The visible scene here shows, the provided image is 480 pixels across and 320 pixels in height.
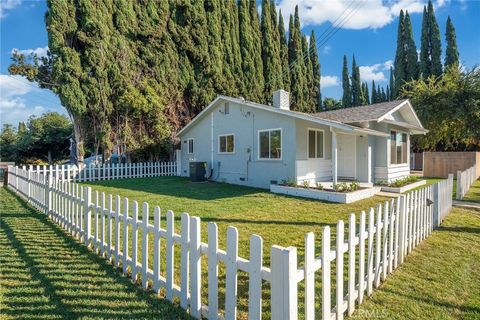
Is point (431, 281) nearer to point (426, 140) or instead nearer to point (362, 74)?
point (426, 140)

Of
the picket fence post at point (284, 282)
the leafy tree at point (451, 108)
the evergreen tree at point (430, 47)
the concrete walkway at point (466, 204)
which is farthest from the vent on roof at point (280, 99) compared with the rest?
the evergreen tree at point (430, 47)

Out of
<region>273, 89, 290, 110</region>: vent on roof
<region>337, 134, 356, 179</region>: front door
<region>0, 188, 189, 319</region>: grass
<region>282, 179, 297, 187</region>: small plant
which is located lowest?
<region>0, 188, 189, 319</region>: grass

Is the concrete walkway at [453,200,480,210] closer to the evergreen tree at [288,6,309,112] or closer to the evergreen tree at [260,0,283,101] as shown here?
the evergreen tree at [260,0,283,101]

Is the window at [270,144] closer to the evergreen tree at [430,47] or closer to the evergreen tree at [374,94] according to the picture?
the evergreen tree at [430,47]

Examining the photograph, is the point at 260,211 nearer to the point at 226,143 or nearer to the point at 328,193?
the point at 328,193

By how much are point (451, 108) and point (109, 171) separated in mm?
20998

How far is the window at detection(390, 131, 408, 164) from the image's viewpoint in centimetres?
1380

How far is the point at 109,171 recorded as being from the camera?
16.3 meters

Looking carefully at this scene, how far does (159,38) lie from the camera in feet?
68.2

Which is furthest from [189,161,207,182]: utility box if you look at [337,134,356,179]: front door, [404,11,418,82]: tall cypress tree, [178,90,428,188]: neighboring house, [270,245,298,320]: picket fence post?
[404,11,418,82]: tall cypress tree

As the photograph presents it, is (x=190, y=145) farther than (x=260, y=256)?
Yes

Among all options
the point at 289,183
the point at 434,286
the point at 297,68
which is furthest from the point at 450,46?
the point at 434,286

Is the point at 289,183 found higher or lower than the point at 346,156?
lower

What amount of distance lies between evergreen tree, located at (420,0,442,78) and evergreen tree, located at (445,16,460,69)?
3.10ft
